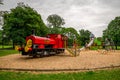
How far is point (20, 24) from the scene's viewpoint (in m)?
55.6

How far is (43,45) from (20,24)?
34157 millimetres

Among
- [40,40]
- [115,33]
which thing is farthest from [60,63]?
[115,33]

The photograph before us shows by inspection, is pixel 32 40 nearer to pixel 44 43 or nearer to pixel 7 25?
pixel 44 43

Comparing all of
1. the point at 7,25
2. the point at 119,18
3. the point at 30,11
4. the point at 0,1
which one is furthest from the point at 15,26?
the point at 119,18

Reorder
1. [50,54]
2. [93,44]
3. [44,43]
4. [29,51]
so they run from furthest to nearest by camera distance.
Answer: [93,44]
[50,54]
[44,43]
[29,51]

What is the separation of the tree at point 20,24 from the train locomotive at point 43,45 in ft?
95.5

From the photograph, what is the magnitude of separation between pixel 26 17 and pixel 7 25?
5.64 metres

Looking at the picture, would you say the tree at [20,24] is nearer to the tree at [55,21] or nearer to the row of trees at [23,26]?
the row of trees at [23,26]

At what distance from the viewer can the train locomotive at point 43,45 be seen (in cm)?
2103

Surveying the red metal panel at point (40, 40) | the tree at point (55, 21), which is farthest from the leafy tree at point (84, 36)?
the red metal panel at point (40, 40)

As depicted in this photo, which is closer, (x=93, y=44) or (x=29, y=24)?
(x=93, y=44)

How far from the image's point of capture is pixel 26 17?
57.1m

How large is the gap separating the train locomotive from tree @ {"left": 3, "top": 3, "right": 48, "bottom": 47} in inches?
1146

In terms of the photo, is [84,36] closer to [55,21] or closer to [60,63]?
[55,21]
